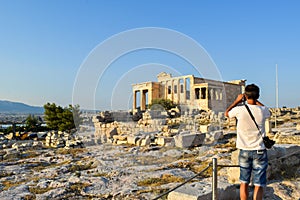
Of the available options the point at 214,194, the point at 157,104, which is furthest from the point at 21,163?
the point at 157,104

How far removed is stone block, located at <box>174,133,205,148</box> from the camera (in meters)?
11.5

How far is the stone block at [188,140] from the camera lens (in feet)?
37.6

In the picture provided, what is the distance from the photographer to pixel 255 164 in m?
3.51

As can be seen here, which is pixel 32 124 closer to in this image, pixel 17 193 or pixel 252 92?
pixel 17 193

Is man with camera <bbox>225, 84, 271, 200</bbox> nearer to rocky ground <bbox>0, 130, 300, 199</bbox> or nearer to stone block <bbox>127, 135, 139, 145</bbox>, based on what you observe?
rocky ground <bbox>0, 130, 300, 199</bbox>

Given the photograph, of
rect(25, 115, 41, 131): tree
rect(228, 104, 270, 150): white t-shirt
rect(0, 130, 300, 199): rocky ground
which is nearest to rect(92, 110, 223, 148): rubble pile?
rect(0, 130, 300, 199): rocky ground

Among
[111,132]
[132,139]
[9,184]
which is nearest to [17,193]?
[9,184]

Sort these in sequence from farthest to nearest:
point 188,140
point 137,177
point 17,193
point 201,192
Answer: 1. point 188,140
2. point 137,177
3. point 17,193
4. point 201,192

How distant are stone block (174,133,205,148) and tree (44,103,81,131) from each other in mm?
14881

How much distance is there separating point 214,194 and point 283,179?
8.89 feet

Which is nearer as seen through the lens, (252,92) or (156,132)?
(252,92)

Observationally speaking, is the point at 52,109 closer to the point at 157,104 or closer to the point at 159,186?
the point at 157,104

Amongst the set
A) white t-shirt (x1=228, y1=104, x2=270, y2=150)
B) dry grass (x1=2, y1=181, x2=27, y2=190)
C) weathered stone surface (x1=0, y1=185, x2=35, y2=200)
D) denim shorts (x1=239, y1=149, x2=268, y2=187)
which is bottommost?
dry grass (x1=2, y1=181, x2=27, y2=190)

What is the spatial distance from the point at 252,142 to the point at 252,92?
708 mm
